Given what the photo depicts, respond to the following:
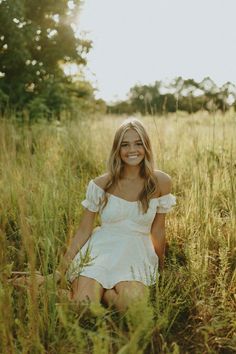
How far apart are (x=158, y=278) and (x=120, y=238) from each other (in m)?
0.82

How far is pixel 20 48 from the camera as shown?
7.51 m

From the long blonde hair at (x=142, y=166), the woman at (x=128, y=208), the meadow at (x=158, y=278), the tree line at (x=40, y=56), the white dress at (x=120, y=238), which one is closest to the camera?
the meadow at (x=158, y=278)

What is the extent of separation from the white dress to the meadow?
15 cm

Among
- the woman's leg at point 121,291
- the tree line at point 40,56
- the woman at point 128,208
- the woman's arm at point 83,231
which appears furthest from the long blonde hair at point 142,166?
the tree line at point 40,56

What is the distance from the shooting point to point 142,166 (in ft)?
9.79

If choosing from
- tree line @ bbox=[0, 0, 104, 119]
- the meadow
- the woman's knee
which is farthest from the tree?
the woman's knee

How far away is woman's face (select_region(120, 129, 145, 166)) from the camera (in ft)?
9.40

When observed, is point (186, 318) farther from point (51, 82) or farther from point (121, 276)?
point (51, 82)

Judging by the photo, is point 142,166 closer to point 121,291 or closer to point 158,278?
point 121,291

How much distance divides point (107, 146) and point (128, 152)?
181 centimetres

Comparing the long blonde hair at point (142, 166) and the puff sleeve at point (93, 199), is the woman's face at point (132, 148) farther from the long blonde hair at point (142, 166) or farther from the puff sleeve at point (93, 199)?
the puff sleeve at point (93, 199)

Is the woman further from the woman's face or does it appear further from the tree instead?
the tree

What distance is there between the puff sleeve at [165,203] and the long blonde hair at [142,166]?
0.07 m

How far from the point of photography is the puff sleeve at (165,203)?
2.85m
